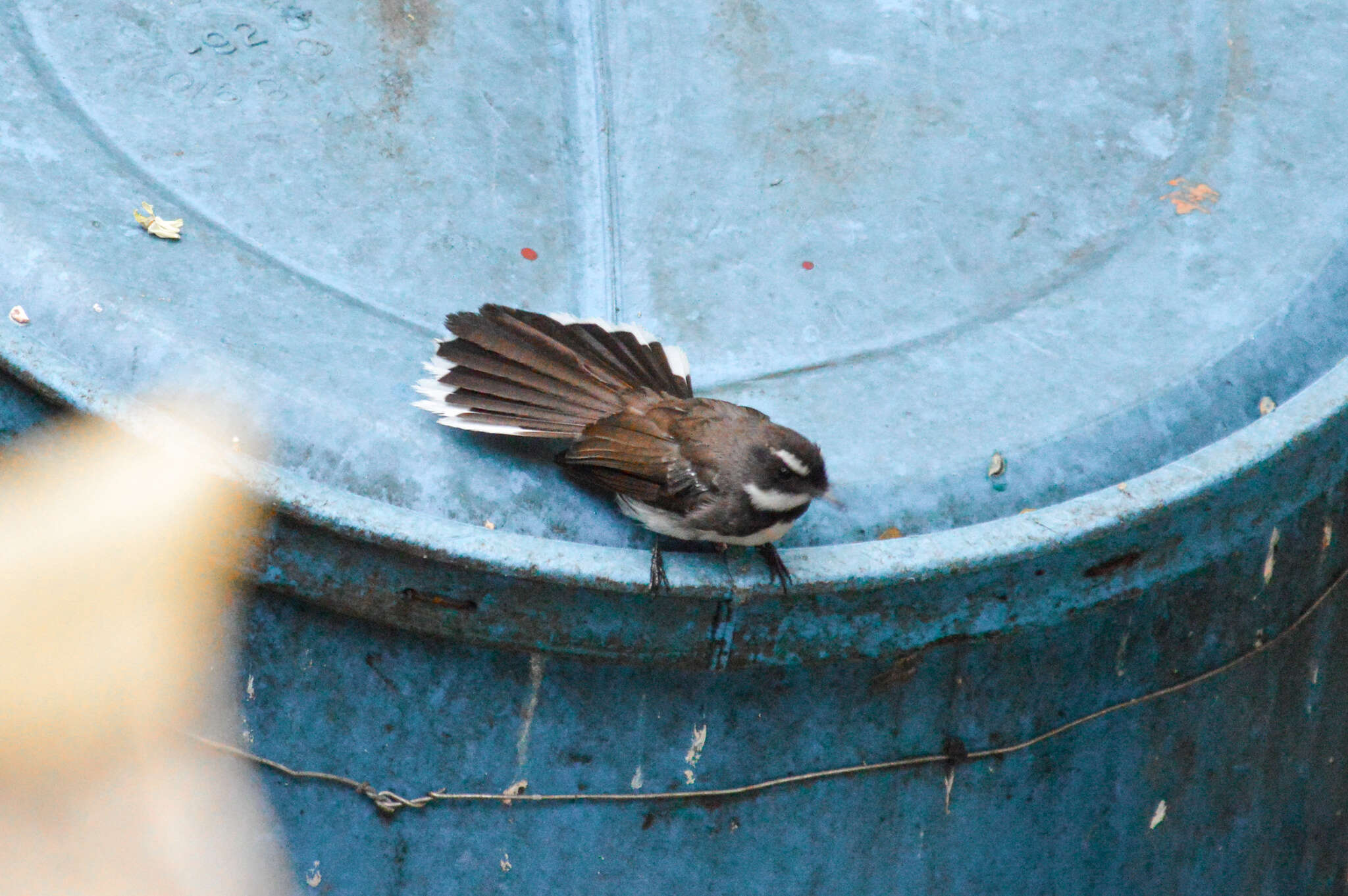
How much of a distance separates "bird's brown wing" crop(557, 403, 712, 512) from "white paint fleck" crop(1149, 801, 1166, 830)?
48.8 inches

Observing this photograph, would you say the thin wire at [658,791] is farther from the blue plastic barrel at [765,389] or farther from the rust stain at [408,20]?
the rust stain at [408,20]

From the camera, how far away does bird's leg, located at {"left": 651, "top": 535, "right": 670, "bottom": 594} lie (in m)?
2.17

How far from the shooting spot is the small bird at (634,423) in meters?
2.26

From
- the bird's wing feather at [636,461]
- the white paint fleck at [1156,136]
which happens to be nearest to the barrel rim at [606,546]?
the bird's wing feather at [636,461]

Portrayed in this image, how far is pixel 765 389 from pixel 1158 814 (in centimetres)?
120

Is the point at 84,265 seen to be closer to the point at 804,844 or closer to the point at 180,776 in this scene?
the point at 180,776

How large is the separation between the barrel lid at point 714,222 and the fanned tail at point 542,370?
6 cm

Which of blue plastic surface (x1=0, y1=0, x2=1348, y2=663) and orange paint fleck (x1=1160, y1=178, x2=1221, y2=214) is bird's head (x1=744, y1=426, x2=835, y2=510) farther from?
orange paint fleck (x1=1160, y1=178, x2=1221, y2=214)

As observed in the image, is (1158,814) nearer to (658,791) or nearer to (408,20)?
(658,791)

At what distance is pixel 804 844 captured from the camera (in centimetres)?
251

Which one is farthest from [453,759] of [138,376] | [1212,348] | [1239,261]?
[1239,261]

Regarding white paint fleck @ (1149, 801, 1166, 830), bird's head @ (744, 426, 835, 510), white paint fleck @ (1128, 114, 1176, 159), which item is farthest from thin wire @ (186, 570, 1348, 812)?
white paint fleck @ (1128, 114, 1176, 159)

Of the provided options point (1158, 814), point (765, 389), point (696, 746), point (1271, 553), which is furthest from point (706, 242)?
point (1158, 814)

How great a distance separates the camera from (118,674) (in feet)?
7.54
